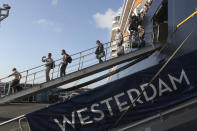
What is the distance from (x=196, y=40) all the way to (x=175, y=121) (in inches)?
76.3

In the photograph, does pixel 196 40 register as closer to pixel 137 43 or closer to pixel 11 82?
pixel 137 43

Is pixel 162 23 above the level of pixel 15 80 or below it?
above

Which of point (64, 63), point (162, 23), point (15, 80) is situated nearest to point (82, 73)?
point (64, 63)

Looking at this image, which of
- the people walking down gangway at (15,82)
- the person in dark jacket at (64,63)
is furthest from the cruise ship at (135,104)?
the people walking down gangway at (15,82)

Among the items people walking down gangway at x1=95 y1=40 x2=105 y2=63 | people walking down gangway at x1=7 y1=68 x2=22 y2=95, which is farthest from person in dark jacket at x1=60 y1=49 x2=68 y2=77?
people walking down gangway at x1=7 y1=68 x2=22 y2=95

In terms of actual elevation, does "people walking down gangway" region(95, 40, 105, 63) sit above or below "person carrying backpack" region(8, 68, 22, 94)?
above

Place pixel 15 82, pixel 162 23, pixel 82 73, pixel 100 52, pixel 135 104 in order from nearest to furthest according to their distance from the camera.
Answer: pixel 135 104 → pixel 162 23 → pixel 82 73 → pixel 100 52 → pixel 15 82

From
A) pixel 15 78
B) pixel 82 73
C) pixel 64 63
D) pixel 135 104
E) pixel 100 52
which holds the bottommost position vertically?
pixel 135 104

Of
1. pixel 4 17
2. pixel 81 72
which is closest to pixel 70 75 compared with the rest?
pixel 81 72

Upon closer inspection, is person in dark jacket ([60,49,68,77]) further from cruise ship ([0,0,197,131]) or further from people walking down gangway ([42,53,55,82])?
cruise ship ([0,0,197,131])

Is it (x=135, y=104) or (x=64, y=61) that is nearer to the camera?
(x=135, y=104)

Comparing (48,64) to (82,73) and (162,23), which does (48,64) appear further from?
(162,23)

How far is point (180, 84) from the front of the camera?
3369 mm

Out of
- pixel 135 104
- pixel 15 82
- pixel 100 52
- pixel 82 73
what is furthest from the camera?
pixel 15 82
